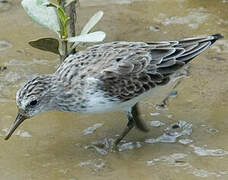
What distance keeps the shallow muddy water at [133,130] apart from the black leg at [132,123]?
0.30ft

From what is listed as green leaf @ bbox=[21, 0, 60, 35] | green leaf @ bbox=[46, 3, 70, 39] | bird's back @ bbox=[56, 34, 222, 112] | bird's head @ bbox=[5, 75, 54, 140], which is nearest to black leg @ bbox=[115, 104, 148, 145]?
bird's back @ bbox=[56, 34, 222, 112]

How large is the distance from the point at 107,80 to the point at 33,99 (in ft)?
2.65

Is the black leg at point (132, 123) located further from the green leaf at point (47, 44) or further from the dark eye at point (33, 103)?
the green leaf at point (47, 44)

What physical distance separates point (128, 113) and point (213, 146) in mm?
1011

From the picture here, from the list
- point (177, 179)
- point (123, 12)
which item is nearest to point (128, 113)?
point (177, 179)

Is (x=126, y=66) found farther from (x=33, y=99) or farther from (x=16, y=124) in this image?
(x=16, y=124)

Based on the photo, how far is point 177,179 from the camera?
7.23 metres

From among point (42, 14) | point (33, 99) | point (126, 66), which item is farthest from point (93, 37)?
point (33, 99)

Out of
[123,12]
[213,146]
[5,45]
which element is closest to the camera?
[213,146]

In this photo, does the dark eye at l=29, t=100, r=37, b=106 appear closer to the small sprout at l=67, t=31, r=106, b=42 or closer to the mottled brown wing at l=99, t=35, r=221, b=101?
the mottled brown wing at l=99, t=35, r=221, b=101

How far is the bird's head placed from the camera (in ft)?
24.4

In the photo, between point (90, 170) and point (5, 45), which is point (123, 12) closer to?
point (5, 45)

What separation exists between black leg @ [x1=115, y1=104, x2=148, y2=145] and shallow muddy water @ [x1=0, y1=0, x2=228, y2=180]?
91 mm

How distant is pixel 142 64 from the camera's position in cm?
769
